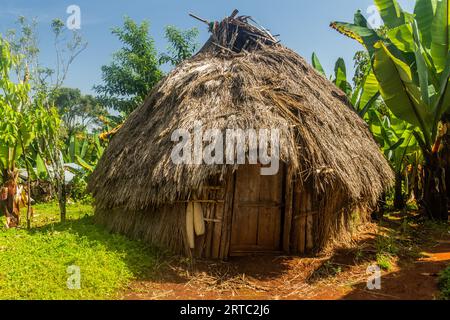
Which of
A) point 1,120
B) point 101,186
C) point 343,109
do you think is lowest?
point 101,186

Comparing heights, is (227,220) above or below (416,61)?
below

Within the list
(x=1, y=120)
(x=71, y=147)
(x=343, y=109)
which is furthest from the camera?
(x=71, y=147)

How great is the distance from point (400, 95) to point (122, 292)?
18.3ft

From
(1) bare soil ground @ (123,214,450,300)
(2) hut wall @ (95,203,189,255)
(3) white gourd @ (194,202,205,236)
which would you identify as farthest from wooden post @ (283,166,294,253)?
(2) hut wall @ (95,203,189,255)

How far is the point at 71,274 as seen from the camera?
439cm

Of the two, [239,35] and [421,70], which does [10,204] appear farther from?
Result: [421,70]

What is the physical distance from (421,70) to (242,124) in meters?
3.71

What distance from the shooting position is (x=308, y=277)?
509cm

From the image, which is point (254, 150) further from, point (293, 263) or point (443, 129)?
point (443, 129)

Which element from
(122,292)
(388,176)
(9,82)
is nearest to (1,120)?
(9,82)

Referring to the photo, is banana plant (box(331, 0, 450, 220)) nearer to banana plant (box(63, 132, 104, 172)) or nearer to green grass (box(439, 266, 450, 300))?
green grass (box(439, 266, 450, 300))

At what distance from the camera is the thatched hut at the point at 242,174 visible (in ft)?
17.8

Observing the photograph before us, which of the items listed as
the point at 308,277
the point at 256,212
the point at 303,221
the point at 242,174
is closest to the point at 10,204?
the point at 242,174

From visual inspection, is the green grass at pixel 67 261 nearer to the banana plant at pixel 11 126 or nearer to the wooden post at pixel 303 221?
the banana plant at pixel 11 126
